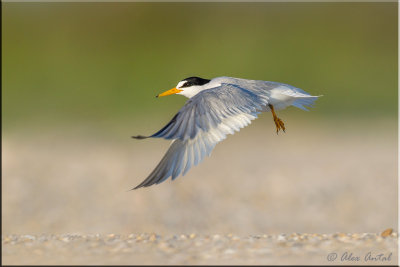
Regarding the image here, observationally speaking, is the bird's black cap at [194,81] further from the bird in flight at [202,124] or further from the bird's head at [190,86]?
the bird in flight at [202,124]

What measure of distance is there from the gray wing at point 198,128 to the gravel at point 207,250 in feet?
1.22

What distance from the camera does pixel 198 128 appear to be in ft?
13.7

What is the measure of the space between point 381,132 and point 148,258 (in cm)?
821

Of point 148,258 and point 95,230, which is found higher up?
point 148,258

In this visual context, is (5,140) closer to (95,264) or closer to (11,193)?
(11,193)

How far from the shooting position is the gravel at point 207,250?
3.54 meters

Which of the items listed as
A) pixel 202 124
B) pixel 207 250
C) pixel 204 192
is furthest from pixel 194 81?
pixel 204 192

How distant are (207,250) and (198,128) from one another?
74 centimetres

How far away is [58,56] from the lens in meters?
13.1

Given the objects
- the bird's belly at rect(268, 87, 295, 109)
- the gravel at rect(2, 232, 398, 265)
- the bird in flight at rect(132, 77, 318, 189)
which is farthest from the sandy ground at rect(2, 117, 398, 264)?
the gravel at rect(2, 232, 398, 265)

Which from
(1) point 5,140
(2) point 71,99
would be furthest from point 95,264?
(2) point 71,99

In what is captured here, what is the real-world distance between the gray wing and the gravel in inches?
14.6

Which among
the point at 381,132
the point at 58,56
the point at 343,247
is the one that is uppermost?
the point at 58,56

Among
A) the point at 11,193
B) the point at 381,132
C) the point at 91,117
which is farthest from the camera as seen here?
the point at 91,117
